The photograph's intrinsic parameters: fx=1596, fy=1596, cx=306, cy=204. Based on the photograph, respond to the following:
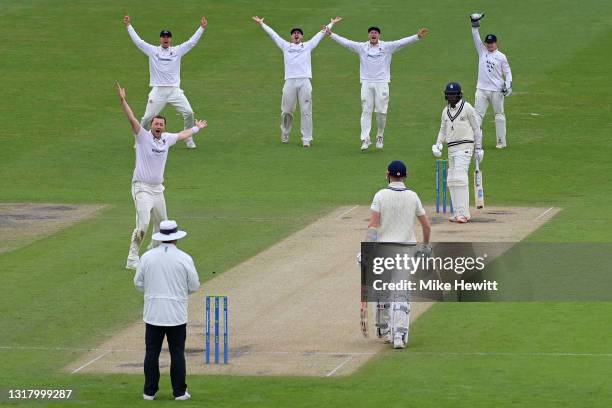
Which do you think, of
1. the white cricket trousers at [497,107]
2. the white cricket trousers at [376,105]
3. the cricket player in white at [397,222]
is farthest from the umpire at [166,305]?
the white cricket trousers at [497,107]

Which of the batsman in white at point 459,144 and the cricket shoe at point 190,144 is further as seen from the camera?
the cricket shoe at point 190,144

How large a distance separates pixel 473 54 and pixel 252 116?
7751mm

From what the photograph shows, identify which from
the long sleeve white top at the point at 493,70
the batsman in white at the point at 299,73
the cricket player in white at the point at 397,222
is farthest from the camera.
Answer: the batsman in white at the point at 299,73

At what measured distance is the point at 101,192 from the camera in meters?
29.1

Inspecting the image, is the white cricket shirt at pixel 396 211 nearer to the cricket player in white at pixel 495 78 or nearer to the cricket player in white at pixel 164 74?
the cricket player in white at pixel 495 78

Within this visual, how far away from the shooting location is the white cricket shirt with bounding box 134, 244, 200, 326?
16172 millimetres

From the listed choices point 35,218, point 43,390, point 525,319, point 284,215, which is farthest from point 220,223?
point 43,390

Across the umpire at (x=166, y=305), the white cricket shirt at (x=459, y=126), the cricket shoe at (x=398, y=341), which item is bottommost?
the cricket shoe at (x=398, y=341)

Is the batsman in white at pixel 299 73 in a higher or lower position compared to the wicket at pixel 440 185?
higher

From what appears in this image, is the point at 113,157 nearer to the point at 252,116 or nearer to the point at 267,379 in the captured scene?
the point at 252,116

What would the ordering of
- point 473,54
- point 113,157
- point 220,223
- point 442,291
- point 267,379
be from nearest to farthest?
point 267,379 < point 442,291 < point 220,223 < point 113,157 < point 473,54

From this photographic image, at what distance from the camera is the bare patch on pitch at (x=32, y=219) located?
981 inches

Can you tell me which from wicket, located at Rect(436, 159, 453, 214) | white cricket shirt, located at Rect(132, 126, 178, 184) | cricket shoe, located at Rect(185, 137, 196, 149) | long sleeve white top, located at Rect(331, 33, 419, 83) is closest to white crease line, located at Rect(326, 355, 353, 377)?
white cricket shirt, located at Rect(132, 126, 178, 184)

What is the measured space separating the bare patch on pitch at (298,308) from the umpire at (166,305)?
4.31ft
